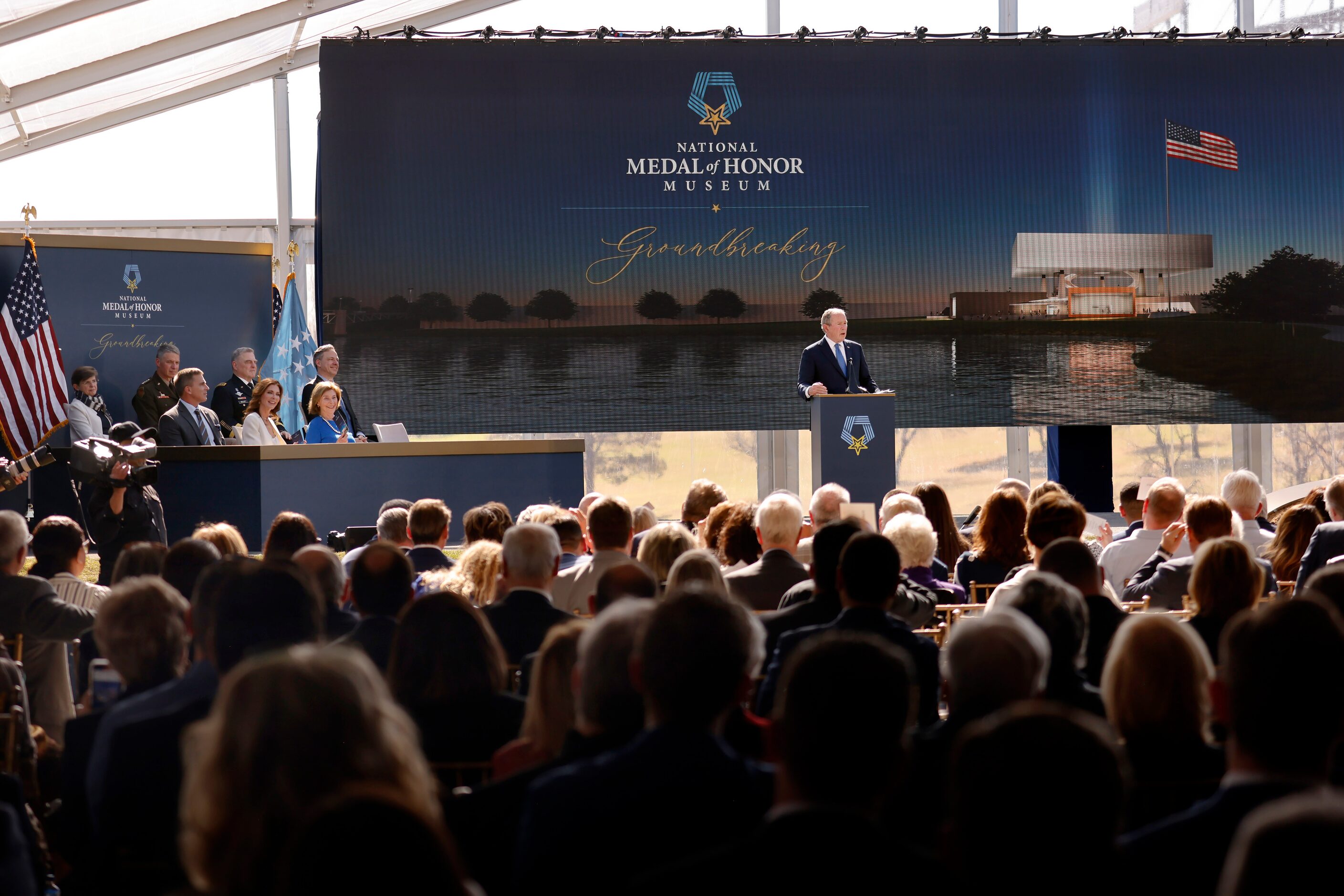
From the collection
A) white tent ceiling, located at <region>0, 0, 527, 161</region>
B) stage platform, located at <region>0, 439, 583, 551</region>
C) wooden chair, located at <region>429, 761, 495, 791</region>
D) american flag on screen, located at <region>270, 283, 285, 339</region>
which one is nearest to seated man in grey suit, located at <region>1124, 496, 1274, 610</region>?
wooden chair, located at <region>429, 761, 495, 791</region>

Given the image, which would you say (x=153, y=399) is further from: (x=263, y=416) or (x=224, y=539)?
(x=224, y=539)

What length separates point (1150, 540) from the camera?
15.3 feet

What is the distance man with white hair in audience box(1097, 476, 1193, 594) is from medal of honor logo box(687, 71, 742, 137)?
5.95 m

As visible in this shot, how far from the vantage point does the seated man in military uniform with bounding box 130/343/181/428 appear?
8.17 m

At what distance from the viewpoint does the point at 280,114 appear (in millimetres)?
11852

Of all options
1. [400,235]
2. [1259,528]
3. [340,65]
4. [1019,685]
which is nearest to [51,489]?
[400,235]

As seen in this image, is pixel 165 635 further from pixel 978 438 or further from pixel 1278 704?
pixel 978 438

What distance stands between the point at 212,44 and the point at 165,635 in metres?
9.37

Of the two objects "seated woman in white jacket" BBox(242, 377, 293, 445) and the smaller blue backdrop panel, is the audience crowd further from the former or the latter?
the smaller blue backdrop panel

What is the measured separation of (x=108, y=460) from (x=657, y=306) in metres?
A: 4.88

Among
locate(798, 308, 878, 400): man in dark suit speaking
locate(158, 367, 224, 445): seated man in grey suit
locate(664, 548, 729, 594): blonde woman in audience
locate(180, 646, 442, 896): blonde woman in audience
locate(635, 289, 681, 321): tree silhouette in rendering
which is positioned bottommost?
locate(664, 548, 729, 594): blonde woman in audience

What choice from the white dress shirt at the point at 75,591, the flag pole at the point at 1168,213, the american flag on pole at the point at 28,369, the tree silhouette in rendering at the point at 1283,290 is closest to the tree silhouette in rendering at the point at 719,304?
the flag pole at the point at 1168,213

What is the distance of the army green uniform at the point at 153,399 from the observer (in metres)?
8.17

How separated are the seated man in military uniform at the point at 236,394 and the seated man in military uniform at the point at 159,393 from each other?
0.94 ft
